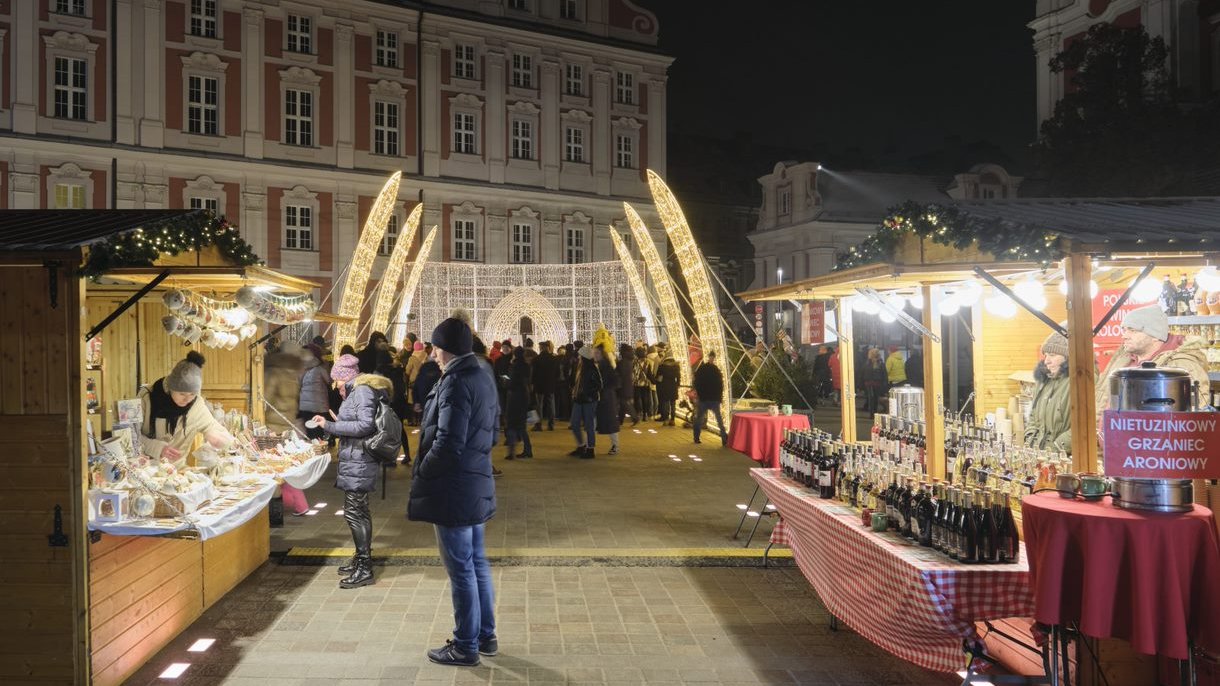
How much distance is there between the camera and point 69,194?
2708 cm

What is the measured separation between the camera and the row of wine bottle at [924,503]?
411cm

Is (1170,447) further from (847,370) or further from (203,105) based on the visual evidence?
(203,105)

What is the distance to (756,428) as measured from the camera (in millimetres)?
9523

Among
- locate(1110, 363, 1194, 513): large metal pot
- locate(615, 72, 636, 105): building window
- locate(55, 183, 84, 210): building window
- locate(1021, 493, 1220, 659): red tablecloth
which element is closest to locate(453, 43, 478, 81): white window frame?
locate(615, 72, 636, 105): building window

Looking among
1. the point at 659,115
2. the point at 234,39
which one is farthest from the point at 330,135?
the point at 659,115

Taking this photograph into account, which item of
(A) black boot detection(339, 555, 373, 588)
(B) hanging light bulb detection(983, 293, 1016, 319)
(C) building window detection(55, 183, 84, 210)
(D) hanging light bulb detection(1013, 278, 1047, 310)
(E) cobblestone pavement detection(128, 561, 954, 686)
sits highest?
(C) building window detection(55, 183, 84, 210)

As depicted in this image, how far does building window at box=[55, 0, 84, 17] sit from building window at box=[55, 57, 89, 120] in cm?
136

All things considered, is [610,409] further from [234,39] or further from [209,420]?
[234,39]

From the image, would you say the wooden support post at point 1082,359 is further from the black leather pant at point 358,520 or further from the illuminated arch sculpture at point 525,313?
the illuminated arch sculpture at point 525,313

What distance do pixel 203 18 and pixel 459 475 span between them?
29.2 metres

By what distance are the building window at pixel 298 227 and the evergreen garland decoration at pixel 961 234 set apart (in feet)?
90.2

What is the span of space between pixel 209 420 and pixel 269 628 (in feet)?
5.74

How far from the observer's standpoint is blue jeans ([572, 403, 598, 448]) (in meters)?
13.2

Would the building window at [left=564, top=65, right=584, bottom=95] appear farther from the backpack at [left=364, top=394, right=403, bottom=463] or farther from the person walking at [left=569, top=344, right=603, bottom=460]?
the backpack at [left=364, top=394, right=403, bottom=463]
